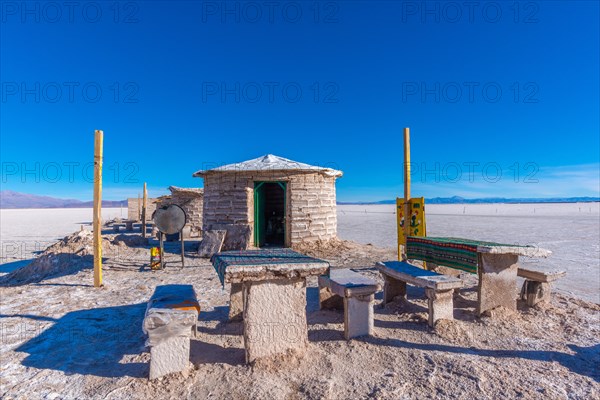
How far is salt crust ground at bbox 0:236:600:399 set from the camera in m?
3.12

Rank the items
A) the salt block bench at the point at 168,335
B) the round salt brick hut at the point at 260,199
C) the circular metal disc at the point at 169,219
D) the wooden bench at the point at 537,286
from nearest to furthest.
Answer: the salt block bench at the point at 168,335 → the wooden bench at the point at 537,286 → the circular metal disc at the point at 169,219 → the round salt brick hut at the point at 260,199

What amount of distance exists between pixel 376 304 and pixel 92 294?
5340 millimetres

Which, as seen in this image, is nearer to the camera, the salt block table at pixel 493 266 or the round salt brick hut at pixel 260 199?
the salt block table at pixel 493 266

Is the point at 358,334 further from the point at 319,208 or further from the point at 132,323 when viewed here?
the point at 319,208

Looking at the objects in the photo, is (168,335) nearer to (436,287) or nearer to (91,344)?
(91,344)

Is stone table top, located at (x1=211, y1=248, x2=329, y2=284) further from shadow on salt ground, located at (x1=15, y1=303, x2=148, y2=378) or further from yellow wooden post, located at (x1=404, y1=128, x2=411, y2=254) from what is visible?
yellow wooden post, located at (x1=404, y1=128, x2=411, y2=254)

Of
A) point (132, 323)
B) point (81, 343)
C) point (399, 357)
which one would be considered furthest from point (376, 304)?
point (81, 343)

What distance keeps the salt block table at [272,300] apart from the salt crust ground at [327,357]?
0.19 m

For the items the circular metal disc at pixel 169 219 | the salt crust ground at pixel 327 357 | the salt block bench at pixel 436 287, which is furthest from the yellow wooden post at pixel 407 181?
the circular metal disc at pixel 169 219

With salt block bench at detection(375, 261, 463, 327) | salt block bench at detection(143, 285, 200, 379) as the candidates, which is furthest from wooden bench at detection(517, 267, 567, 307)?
salt block bench at detection(143, 285, 200, 379)

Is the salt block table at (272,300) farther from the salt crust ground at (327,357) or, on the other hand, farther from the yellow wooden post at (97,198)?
the yellow wooden post at (97,198)

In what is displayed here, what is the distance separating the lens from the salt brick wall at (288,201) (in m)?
11.5

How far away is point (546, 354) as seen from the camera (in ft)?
12.4

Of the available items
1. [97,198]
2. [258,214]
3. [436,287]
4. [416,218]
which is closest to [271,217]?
[258,214]
